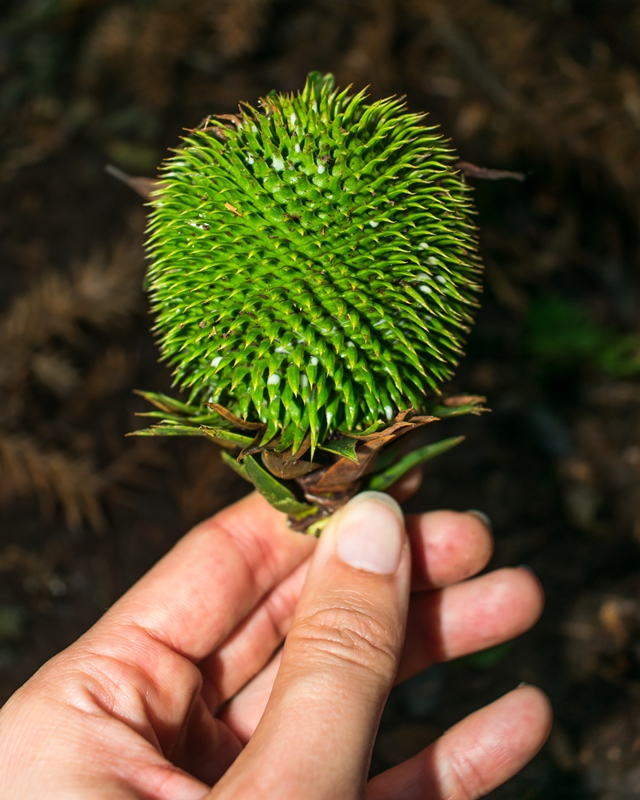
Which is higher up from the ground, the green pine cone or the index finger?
the green pine cone

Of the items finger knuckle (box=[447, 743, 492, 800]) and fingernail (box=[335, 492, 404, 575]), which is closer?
fingernail (box=[335, 492, 404, 575])

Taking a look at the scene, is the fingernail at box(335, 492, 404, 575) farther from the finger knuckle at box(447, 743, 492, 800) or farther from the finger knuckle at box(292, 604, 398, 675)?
the finger knuckle at box(447, 743, 492, 800)

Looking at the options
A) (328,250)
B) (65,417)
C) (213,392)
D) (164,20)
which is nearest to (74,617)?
(65,417)

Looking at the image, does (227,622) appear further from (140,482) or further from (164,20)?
(164,20)

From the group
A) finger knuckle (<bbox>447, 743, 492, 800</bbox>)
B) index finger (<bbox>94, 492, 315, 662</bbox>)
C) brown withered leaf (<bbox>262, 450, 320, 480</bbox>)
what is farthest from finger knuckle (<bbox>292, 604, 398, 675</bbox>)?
finger knuckle (<bbox>447, 743, 492, 800</bbox>)

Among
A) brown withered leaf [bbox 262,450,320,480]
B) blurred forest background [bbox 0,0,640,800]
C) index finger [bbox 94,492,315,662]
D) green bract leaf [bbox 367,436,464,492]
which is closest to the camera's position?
brown withered leaf [bbox 262,450,320,480]

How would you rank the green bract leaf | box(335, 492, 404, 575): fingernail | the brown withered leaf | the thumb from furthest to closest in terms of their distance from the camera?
the green bract leaf < box(335, 492, 404, 575): fingernail < the brown withered leaf < the thumb

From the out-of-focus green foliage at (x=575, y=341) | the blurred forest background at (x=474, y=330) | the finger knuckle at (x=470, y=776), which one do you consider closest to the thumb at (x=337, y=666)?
the finger knuckle at (x=470, y=776)

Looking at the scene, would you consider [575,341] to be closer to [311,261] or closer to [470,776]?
[470,776]
